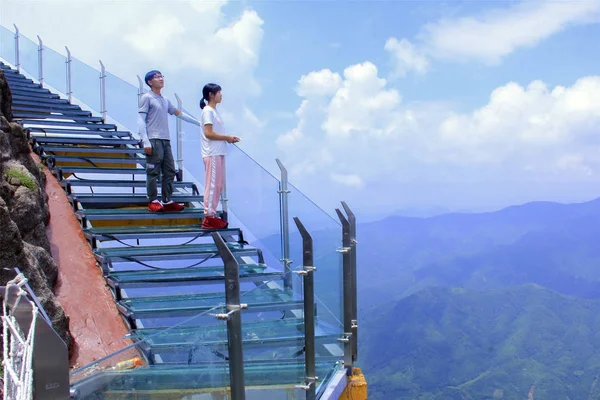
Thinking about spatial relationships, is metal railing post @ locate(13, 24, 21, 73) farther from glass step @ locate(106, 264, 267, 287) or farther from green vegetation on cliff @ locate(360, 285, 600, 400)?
green vegetation on cliff @ locate(360, 285, 600, 400)

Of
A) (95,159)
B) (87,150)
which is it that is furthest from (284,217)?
(87,150)

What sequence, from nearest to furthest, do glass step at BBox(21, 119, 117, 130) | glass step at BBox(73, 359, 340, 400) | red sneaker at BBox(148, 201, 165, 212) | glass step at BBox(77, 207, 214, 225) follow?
glass step at BBox(73, 359, 340, 400)
glass step at BBox(77, 207, 214, 225)
red sneaker at BBox(148, 201, 165, 212)
glass step at BBox(21, 119, 117, 130)

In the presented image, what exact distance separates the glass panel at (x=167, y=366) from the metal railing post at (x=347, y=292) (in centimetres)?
285

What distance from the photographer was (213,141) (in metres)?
7.36

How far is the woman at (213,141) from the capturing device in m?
7.24

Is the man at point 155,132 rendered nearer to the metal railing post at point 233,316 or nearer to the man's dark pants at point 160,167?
the man's dark pants at point 160,167

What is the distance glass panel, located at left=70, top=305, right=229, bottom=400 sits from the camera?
98.9 inches

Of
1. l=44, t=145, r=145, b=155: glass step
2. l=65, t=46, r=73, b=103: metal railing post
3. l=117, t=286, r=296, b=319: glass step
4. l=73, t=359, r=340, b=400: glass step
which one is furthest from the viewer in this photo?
l=65, t=46, r=73, b=103: metal railing post

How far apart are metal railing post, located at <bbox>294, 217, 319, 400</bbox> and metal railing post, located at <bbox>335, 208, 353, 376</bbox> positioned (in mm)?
1118

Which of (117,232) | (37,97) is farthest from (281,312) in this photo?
(37,97)

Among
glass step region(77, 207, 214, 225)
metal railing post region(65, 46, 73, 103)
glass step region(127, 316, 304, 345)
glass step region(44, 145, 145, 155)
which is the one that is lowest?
glass step region(127, 316, 304, 345)

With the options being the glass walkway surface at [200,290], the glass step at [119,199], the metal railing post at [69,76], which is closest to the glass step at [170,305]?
the glass walkway surface at [200,290]

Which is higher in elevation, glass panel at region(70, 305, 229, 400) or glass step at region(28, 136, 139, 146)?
glass step at region(28, 136, 139, 146)

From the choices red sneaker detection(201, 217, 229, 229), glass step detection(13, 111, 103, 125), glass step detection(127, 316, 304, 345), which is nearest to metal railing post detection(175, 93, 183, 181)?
red sneaker detection(201, 217, 229, 229)
